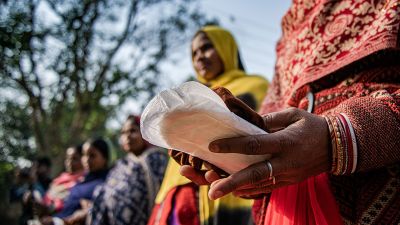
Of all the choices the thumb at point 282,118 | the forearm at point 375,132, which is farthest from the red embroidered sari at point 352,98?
the thumb at point 282,118

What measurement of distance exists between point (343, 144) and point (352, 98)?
0.19 metres

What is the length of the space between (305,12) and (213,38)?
52.6 inches

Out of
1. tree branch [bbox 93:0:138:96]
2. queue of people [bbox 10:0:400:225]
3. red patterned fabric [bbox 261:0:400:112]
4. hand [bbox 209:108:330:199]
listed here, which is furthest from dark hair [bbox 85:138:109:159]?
tree branch [bbox 93:0:138:96]

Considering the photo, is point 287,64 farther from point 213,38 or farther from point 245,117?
point 213,38

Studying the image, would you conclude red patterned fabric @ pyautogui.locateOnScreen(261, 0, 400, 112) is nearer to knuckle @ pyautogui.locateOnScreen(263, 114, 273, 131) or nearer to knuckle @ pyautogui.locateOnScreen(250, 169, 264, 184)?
knuckle @ pyautogui.locateOnScreen(263, 114, 273, 131)

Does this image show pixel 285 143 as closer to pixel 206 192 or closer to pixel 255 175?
pixel 255 175

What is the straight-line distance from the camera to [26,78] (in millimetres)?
8594

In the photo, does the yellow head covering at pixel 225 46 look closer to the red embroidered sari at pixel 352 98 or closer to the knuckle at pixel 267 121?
the red embroidered sari at pixel 352 98

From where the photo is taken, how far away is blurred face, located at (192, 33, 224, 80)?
8.42 ft

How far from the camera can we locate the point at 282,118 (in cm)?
90

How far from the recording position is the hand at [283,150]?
0.80m

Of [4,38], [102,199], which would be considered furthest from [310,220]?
[4,38]

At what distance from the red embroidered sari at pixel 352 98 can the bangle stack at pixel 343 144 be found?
19mm

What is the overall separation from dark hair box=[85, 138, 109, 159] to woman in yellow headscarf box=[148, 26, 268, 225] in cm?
256
